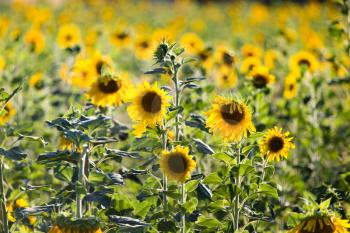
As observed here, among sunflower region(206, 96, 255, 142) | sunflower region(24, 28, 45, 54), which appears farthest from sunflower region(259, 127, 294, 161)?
sunflower region(24, 28, 45, 54)

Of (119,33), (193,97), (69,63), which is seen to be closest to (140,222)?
(193,97)

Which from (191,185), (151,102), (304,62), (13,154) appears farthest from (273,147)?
(304,62)

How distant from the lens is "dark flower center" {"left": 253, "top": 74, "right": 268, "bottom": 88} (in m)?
4.08

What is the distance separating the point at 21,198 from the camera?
3.27m

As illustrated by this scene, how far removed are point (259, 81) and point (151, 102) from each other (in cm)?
143

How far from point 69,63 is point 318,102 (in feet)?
5.66

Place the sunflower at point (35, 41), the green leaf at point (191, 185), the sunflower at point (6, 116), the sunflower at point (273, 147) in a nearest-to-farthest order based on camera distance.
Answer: the green leaf at point (191, 185) < the sunflower at point (273, 147) < the sunflower at point (6, 116) < the sunflower at point (35, 41)

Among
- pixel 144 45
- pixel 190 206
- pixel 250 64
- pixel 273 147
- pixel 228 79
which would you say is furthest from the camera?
pixel 144 45

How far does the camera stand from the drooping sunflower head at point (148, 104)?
2.71m

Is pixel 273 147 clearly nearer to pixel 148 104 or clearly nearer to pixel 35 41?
pixel 148 104

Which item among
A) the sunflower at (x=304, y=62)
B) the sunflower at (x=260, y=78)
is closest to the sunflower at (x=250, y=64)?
the sunflower at (x=260, y=78)

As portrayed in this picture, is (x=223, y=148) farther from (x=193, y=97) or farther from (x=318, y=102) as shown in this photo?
(x=318, y=102)

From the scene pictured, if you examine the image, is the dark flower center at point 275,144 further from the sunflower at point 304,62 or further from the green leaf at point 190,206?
the sunflower at point 304,62

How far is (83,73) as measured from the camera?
4.54 meters
